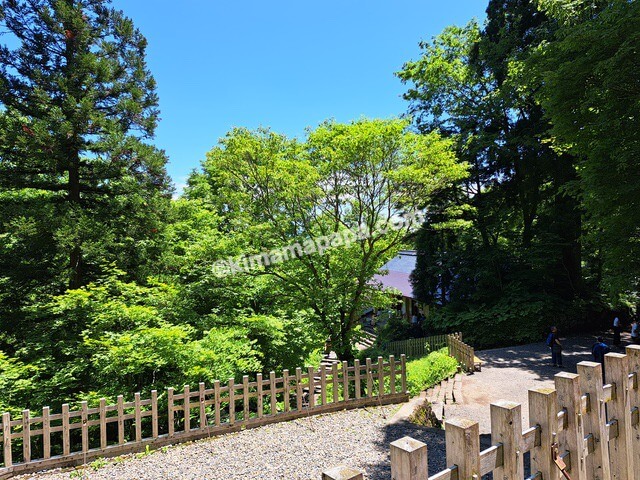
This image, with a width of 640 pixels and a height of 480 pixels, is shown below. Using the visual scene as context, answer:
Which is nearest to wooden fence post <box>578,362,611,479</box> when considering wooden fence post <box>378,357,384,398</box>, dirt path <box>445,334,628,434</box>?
dirt path <box>445,334,628,434</box>

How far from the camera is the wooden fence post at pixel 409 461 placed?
1.17 metres

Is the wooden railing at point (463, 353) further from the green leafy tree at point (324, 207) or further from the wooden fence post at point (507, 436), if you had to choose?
the wooden fence post at point (507, 436)

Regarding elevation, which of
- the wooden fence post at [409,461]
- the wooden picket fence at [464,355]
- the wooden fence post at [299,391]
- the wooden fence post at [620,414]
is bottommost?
the wooden picket fence at [464,355]

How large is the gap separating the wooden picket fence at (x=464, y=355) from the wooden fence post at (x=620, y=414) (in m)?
8.94

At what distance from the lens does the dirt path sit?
7.44 metres

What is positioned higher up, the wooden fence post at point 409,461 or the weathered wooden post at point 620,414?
the wooden fence post at point 409,461

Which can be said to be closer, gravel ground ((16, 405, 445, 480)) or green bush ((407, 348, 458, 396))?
gravel ground ((16, 405, 445, 480))

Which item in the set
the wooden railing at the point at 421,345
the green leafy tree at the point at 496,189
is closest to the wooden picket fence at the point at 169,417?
the wooden railing at the point at 421,345

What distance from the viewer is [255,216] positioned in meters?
11.1

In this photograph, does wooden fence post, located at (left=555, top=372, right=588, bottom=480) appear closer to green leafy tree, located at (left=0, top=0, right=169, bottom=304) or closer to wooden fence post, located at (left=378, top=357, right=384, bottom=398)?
wooden fence post, located at (left=378, top=357, right=384, bottom=398)

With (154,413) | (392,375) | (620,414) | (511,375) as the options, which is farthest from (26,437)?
(511,375)

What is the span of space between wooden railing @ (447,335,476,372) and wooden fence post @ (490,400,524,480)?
9942mm

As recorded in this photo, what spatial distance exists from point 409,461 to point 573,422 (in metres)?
1.23

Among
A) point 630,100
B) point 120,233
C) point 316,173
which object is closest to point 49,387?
point 120,233
